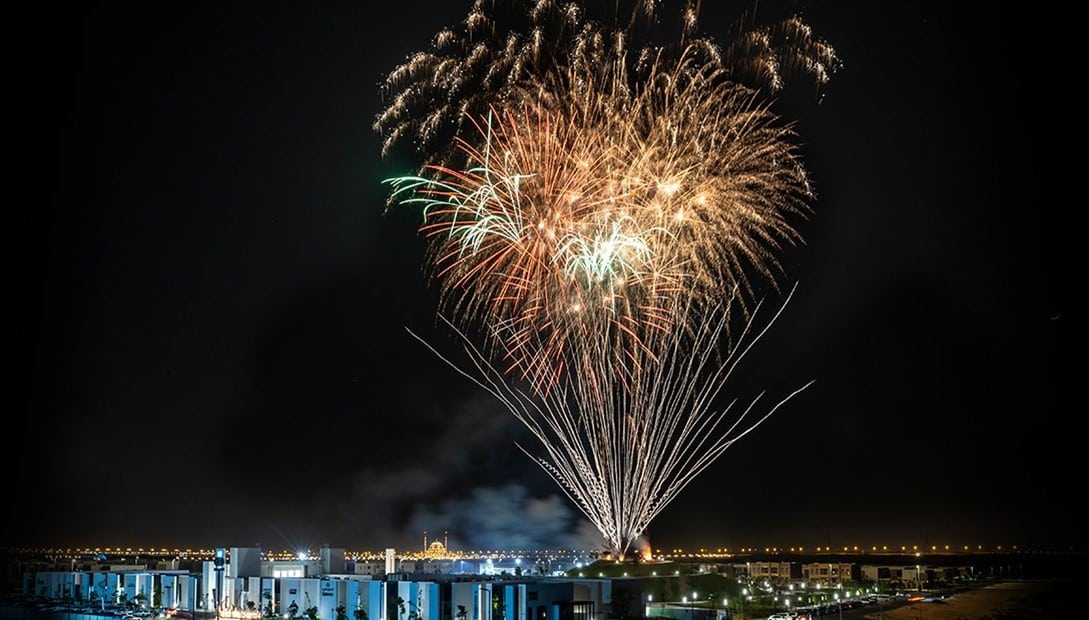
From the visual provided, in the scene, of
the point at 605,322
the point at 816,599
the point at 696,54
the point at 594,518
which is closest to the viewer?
A: the point at 696,54

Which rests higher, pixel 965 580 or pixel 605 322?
pixel 605 322

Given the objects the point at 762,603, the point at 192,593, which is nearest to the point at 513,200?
the point at 192,593

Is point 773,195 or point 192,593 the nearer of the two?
point 773,195

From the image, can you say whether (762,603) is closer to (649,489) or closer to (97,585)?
(649,489)

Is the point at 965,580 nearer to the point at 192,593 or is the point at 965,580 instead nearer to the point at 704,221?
the point at 704,221

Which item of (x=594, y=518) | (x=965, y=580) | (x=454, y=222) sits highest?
(x=454, y=222)

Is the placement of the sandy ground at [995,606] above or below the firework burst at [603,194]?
below

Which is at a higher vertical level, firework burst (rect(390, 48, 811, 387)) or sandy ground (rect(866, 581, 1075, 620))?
firework burst (rect(390, 48, 811, 387))

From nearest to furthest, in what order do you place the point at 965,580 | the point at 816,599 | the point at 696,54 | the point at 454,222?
the point at 696,54, the point at 454,222, the point at 816,599, the point at 965,580
